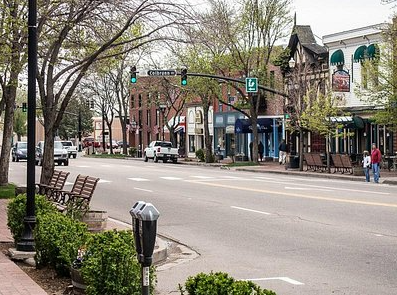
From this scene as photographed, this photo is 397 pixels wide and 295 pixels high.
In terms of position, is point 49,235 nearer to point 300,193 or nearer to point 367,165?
point 300,193

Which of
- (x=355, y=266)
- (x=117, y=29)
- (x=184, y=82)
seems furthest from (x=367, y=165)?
(x=355, y=266)

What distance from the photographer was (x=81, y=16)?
18516 millimetres

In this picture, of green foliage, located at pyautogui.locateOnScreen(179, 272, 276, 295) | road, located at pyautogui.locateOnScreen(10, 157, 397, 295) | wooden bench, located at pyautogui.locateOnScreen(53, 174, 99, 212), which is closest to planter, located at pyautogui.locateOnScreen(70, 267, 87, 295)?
road, located at pyautogui.locateOnScreen(10, 157, 397, 295)

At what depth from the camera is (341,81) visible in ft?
138

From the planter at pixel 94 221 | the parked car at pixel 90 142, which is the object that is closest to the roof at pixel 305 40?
the planter at pixel 94 221

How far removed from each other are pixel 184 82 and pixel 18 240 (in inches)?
1052

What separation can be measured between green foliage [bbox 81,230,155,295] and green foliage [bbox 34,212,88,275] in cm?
161

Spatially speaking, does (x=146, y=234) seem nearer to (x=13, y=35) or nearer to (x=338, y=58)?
(x=13, y=35)

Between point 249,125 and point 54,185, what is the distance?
1621 inches

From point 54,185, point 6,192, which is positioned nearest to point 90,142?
point 6,192

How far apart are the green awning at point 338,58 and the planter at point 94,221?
34.1 m

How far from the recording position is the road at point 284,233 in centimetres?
1016

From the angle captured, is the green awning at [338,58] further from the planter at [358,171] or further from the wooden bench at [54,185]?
the wooden bench at [54,185]

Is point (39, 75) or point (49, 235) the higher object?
point (39, 75)
